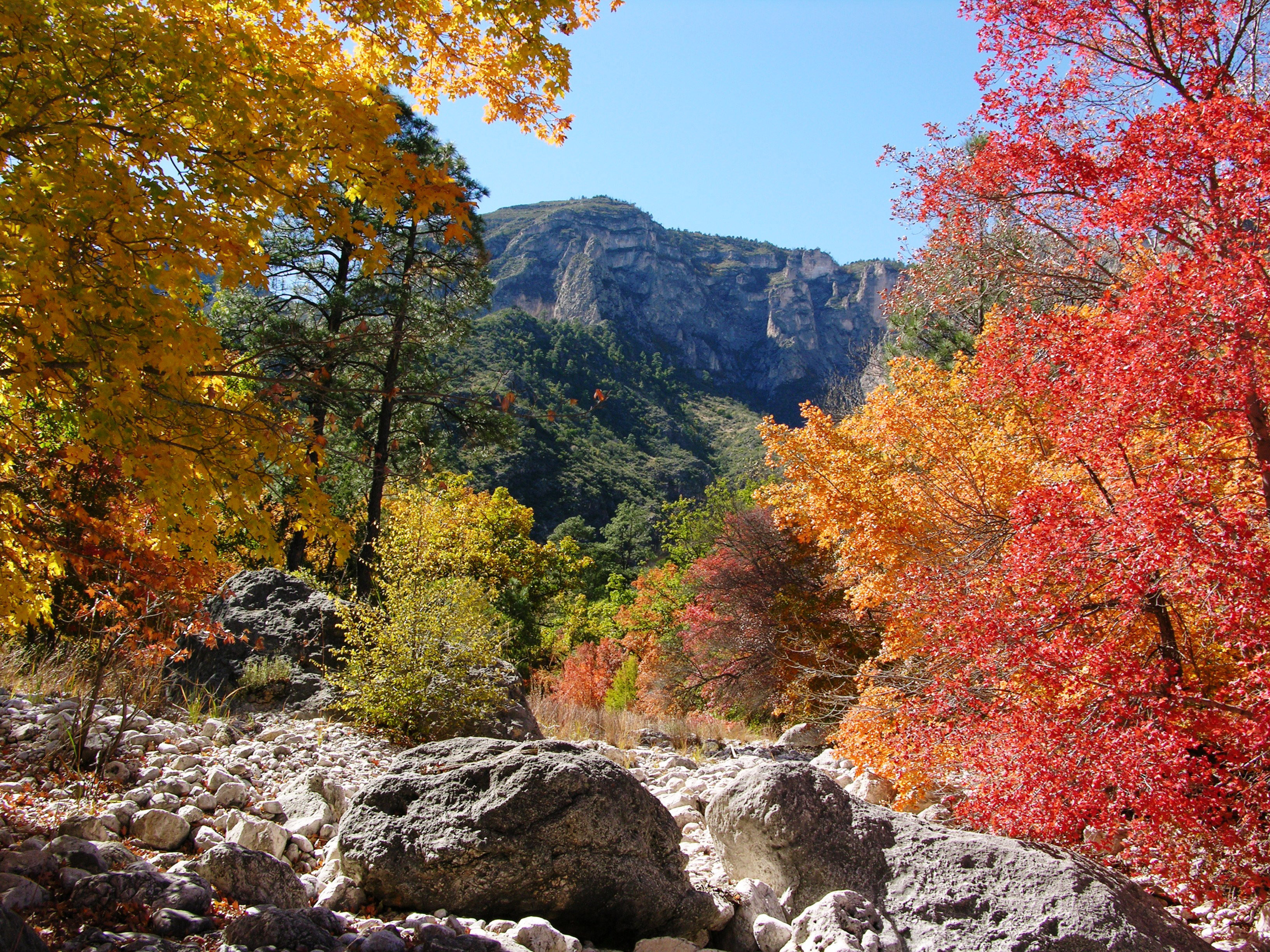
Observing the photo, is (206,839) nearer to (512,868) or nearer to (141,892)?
(141,892)

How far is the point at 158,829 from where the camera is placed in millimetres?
3975

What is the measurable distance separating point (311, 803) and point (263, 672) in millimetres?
2845

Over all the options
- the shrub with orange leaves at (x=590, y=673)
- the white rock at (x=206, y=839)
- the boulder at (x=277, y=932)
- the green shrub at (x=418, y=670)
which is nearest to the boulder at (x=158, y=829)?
the white rock at (x=206, y=839)

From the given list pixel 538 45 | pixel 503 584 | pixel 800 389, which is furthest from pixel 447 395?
pixel 800 389

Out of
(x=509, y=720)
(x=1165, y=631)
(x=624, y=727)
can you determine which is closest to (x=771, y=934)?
(x=1165, y=631)

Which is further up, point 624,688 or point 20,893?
point 20,893

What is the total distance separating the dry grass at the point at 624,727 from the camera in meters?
9.88

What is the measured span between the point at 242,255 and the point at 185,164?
1.21 feet

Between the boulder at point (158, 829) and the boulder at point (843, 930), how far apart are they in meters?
3.16

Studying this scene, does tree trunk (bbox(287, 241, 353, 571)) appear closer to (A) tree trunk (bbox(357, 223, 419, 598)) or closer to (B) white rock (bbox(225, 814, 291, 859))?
(A) tree trunk (bbox(357, 223, 419, 598))

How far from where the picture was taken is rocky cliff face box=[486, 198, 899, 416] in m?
114

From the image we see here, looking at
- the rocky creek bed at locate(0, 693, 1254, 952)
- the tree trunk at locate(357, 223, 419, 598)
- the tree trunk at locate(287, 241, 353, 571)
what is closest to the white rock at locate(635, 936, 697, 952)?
the rocky creek bed at locate(0, 693, 1254, 952)

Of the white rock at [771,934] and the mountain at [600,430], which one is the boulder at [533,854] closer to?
the white rock at [771,934]

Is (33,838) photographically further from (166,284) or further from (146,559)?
(166,284)
